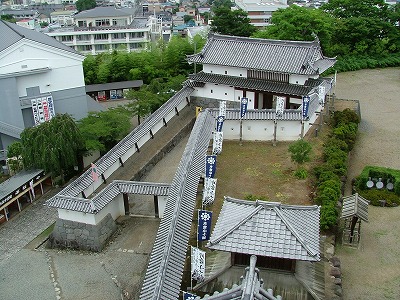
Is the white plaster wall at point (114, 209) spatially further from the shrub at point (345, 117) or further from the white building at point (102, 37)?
the white building at point (102, 37)

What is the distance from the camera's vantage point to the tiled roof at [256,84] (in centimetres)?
3409

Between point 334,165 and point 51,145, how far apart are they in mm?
18434

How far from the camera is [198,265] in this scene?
1647cm

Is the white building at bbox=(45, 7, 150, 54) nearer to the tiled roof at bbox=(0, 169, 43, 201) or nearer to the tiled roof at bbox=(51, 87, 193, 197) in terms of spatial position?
the tiled roof at bbox=(51, 87, 193, 197)

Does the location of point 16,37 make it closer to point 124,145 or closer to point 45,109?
point 45,109

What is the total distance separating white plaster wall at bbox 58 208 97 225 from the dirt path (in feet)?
41.8

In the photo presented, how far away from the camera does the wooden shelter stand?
20.6 m

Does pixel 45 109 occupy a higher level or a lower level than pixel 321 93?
lower

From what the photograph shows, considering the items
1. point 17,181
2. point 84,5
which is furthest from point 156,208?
point 84,5

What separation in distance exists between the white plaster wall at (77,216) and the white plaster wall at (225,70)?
1958cm

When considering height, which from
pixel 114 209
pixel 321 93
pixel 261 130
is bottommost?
pixel 114 209

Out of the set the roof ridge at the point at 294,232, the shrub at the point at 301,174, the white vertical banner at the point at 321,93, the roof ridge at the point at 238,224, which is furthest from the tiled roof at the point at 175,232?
the white vertical banner at the point at 321,93

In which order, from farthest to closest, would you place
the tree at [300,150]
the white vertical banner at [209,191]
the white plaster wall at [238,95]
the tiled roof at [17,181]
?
the white plaster wall at [238,95] → the tiled roof at [17,181] → the tree at [300,150] → the white vertical banner at [209,191]

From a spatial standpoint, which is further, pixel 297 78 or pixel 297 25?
pixel 297 25
